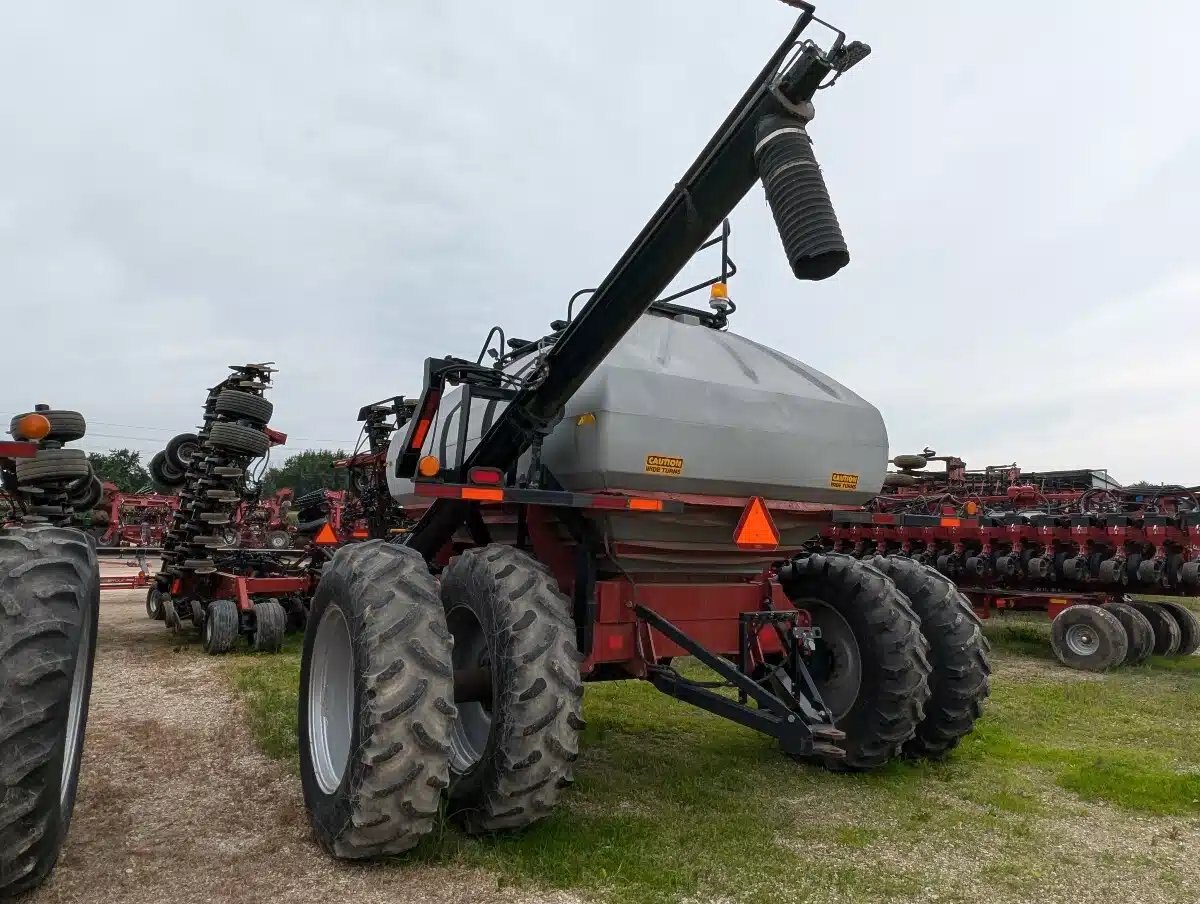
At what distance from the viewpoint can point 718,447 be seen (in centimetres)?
445

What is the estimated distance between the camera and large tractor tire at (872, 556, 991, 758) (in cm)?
518

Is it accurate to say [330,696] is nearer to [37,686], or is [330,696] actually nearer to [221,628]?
[37,686]


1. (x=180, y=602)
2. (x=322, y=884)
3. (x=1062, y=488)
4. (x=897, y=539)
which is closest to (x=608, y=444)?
(x=322, y=884)

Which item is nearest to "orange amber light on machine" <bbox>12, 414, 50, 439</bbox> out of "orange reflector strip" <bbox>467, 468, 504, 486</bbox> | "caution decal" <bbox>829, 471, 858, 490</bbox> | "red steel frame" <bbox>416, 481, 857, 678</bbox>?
"red steel frame" <bbox>416, 481, 857, 678</bbox>

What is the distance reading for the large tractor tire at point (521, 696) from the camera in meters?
3.73

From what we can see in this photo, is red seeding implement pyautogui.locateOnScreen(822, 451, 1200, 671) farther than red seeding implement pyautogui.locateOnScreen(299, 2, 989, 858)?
Yes

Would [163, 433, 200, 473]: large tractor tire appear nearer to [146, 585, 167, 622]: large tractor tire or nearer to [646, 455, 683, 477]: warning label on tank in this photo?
[146, 585, 167, 622]: large tractor tire

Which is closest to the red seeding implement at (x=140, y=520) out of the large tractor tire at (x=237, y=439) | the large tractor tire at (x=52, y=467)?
the large tractor tire at (x=237, y=439)

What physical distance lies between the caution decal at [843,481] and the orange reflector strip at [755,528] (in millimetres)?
564

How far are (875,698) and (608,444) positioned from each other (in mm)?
2194

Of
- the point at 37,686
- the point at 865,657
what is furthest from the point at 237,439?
the point at 865,657

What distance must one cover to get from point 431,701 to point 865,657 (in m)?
2.63

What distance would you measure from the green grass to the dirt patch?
228 millimetres

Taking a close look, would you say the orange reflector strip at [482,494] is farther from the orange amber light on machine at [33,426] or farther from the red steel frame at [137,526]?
the red steel frame at [137,526]
